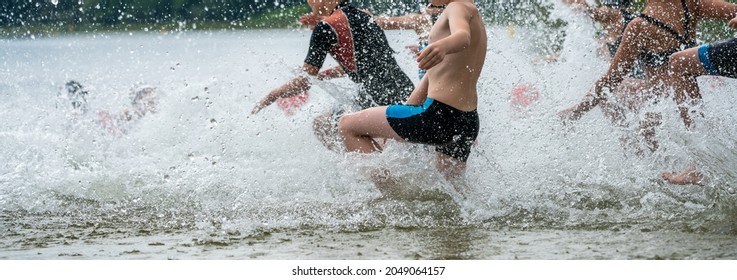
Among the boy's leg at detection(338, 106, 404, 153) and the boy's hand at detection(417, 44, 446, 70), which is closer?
the boy's hand at detection(417, 44, 446, 70)

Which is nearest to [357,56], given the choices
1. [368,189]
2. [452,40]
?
[368,189]

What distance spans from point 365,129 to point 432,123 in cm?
40

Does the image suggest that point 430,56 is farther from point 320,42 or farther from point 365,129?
point 320,42

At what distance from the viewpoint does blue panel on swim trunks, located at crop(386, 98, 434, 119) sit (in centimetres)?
514

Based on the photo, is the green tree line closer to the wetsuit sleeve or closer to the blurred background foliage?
the blurred background foliage

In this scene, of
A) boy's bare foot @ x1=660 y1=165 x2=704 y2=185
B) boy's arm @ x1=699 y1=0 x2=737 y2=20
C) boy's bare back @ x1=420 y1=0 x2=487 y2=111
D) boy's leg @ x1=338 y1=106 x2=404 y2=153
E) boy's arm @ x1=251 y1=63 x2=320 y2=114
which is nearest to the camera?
boy's bare back @ x1=420 y1=0 x2=487 y2=111

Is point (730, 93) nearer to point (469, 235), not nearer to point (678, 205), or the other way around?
point (678, 205)

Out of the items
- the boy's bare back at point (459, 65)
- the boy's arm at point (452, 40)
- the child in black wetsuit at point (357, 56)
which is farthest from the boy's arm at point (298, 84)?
the boy's arm at point (452, 40)

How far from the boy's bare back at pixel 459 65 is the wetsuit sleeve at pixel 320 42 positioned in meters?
0.93

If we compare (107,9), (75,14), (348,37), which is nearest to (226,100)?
(348,37)

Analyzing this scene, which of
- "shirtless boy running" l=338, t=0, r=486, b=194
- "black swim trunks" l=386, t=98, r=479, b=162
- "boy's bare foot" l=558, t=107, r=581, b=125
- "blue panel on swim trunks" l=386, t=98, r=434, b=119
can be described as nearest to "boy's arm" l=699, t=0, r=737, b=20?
"boy's bare foot" l=558, t=107, r=581, b=125

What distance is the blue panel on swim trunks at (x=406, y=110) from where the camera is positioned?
5.14 meters

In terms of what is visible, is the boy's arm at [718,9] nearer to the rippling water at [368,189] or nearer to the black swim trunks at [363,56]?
the rippling water at [368,189]
